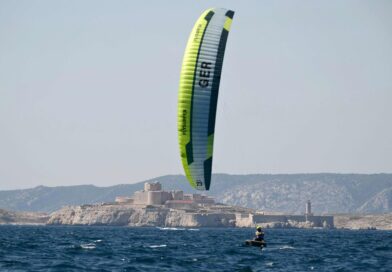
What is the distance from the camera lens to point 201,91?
51.1 m

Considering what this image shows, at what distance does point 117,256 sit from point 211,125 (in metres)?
19.1

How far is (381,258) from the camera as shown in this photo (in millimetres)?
70000

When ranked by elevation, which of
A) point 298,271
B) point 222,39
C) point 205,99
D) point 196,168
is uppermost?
point 222,39

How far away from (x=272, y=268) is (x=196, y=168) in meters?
9.36

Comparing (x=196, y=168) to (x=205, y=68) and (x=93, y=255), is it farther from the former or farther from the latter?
(x=93, y=255)

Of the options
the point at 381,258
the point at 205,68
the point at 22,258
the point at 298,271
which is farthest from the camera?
the point at 381,258

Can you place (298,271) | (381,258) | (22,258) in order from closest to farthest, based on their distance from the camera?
(298,271)
(22,258)
(381,258)

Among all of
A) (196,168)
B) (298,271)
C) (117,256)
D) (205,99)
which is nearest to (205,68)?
(205,99)

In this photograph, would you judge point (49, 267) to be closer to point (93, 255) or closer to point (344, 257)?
point (93, 255)

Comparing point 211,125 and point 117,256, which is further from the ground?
point 211,125

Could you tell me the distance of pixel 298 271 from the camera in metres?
56.7

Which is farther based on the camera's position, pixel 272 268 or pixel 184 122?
pixel 272 268

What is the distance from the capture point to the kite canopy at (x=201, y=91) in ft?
167

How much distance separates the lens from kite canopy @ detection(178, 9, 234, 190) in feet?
167
